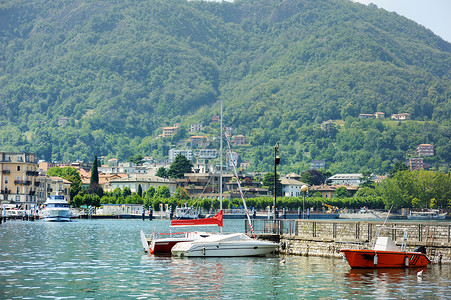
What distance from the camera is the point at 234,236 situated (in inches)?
2255

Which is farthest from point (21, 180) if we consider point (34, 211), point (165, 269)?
point (165, 269)

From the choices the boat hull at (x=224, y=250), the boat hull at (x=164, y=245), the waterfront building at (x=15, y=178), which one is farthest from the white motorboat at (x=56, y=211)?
the boat hull at (x=224, y=250)

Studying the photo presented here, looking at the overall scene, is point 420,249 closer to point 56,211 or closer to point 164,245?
point 164,245

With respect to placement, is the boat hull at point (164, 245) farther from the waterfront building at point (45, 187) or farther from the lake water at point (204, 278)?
the waterfront building at point (45, 187)

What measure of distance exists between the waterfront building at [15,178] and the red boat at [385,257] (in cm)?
13349

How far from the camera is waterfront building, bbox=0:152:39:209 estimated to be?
169375 millimetres

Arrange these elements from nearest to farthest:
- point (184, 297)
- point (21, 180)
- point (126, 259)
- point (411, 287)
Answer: point (184, 297)
point (411, 287)
point (126, 259)
point (21, 180)

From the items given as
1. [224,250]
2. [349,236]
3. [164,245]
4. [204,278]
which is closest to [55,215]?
[164,245]

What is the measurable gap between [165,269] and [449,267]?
1705 cm

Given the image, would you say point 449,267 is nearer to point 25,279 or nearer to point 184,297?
point 184,297

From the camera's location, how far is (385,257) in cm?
4597

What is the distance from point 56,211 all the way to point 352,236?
319 ft

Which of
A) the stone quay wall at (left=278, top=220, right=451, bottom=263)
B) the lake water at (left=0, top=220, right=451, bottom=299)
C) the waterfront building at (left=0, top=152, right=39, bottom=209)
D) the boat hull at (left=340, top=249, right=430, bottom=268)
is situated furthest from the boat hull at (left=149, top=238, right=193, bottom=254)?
the waterfront building at (left=0, top=152, right=39, bottom=209)

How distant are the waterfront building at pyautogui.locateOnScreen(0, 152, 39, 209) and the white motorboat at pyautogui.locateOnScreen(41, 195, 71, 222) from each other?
28.1 metres
